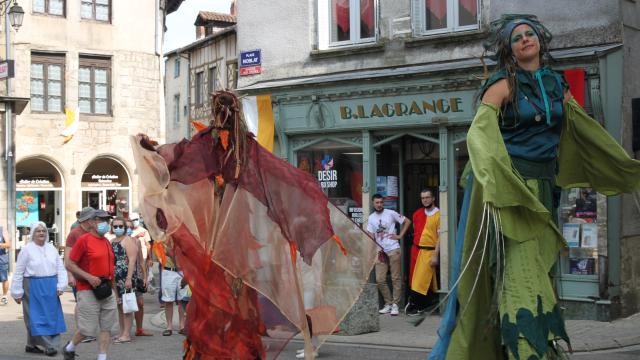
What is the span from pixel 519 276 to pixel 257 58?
40.8ft

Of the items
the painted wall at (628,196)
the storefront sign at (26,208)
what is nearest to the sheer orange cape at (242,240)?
the painted wall at (628,196)

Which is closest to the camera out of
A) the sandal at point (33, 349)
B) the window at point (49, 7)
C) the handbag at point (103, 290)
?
the handbag at point (103, 290)

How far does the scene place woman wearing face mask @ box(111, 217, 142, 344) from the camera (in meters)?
12.2

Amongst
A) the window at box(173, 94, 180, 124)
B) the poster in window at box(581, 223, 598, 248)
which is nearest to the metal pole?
the window at box(173, 94, 180, 124)

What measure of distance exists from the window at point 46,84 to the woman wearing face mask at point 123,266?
19089 millimetres

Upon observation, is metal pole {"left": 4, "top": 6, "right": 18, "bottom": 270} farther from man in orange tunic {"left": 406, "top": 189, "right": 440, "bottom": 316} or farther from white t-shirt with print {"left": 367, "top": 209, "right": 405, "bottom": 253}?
man in orange tunic {"left": 406, "top": 189, "right": 440, "bottom": 316}

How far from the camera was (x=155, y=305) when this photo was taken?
1764 cm

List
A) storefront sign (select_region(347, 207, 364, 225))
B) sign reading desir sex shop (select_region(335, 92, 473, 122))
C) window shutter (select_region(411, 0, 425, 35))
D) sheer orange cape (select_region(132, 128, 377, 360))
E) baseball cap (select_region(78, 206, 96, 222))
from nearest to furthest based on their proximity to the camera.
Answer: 1. sheer orange cape (select_region(132, 128, 377, 360))
2. baseball cap (select_region(78, 206, 96, 222))
3. sign reading desir sex shop (select_region(335, 92, 473, 122))
4. window shutter (select_region(411, 0, 425, 35))
5. storefront sign (select_region(347, 207, 364, 225))

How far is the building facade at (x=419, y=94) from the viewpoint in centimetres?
1236

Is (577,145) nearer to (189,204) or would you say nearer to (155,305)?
(189,204)

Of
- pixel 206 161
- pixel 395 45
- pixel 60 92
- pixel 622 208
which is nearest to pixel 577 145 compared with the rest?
pixel 206 161

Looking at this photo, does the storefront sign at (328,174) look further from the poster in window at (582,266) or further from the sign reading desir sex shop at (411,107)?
the poster in window at (582,266)

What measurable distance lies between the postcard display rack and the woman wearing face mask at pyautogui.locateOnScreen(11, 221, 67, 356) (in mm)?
6515

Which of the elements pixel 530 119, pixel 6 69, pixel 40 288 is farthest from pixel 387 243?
pixel 6 69
